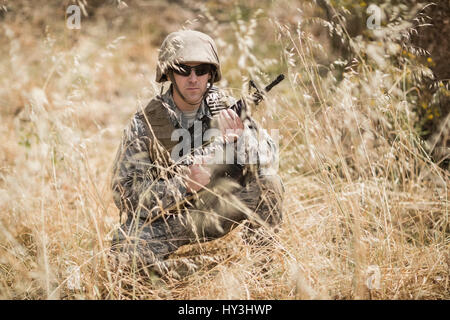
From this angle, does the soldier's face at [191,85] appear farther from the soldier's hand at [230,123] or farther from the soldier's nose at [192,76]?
the soldier's hand at [230,123]

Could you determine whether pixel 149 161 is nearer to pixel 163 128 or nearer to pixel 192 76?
pixel 163 128

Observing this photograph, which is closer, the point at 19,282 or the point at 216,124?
the point at 19,282

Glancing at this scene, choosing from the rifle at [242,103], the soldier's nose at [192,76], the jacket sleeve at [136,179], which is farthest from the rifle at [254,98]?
the jacket sleeve at [136,179]

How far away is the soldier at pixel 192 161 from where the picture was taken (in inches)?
76.7

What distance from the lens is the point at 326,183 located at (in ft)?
5.42

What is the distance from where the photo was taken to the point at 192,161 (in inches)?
77.4

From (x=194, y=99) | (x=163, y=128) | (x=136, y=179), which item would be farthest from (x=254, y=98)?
(x=136, y=179)

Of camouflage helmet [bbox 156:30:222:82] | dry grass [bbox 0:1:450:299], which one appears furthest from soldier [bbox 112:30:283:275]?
dry grass [bbox 0:1:450:299]

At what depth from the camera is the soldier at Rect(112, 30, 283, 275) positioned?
6.39 ft

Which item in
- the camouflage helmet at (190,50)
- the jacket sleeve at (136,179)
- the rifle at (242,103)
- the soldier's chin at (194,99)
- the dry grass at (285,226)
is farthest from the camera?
the soldier's chin at (194,99)

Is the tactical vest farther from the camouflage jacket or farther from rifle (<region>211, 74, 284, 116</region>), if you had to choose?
rifle (<region>211, 74, 284, 116</region>)
